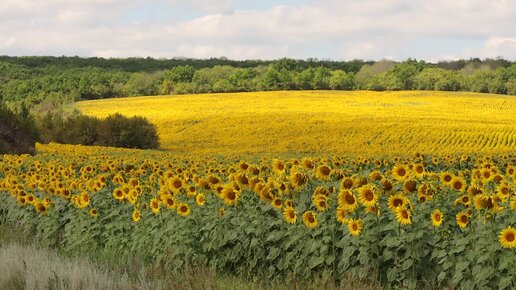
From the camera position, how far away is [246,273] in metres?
7.42

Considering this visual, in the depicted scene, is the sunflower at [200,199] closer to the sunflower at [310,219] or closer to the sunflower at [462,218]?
the sunflower at [310,219]

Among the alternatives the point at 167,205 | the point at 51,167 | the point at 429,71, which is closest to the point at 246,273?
the point at 167,205

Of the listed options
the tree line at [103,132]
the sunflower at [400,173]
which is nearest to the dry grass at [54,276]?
the sunflower at [400,173]

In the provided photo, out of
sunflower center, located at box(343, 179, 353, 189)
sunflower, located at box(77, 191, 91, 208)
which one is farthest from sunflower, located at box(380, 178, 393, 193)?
sunflower, located at box(77, 191, 91, 208)

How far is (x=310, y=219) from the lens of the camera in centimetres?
679

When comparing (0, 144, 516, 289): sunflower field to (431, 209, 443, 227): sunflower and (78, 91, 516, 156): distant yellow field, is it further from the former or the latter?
(78, 91, 516, 156): distant yellow field

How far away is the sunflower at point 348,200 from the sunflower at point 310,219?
0.93 feet

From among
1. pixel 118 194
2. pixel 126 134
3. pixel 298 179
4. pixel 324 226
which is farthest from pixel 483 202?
pixel 126 134

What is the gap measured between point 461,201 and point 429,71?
287 feet

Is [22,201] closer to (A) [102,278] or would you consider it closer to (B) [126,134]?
(A) [102,278]

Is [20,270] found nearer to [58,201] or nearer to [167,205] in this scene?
[167,205]

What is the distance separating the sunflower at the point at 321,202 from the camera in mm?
6766

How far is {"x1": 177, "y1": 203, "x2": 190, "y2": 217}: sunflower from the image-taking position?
7902 millimetres

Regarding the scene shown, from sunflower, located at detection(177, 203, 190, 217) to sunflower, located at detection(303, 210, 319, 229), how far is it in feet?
5.23
